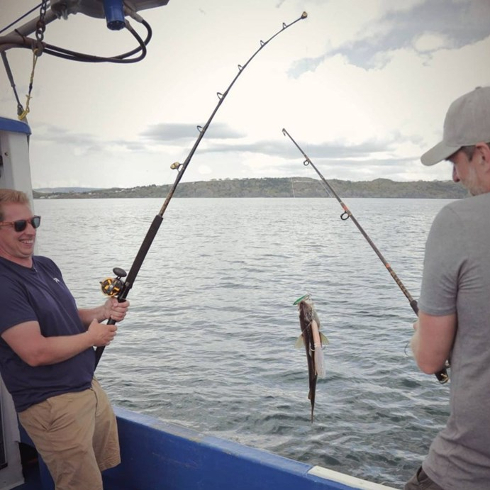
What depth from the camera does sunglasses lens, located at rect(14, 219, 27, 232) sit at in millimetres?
2646

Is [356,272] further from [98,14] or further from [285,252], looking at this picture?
[98,14]

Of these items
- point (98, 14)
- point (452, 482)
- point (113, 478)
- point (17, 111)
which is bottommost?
point (113, 478)

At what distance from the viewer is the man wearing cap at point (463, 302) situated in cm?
157

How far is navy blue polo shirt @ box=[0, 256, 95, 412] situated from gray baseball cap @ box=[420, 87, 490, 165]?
6.43ft

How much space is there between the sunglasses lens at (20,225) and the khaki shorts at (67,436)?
2.86 feet

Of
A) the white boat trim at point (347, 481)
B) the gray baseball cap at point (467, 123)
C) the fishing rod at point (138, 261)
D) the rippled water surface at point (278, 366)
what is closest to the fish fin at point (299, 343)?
the white boat trim at point (347, 481)

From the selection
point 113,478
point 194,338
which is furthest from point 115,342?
point 113,478

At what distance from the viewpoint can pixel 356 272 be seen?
23.4 m

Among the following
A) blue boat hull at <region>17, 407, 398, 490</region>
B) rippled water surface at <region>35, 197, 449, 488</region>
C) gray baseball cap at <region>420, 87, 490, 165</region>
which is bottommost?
rippled water surface at <region>35, 197, 449, 488</region>

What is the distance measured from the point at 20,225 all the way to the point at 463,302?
2.11m

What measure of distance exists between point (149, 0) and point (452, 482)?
331cm

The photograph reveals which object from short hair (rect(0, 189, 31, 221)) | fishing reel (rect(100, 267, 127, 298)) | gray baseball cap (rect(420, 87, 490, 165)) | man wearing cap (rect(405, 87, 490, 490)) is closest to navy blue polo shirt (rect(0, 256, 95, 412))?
short hair (rect(0, 189, 31, 221))

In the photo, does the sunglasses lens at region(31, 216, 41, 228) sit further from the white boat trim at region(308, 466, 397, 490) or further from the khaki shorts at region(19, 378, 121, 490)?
the white boat trim at region(308, 466, 397, 490)

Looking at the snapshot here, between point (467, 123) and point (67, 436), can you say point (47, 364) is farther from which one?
point (467, 123)
